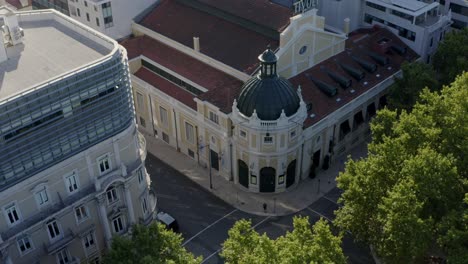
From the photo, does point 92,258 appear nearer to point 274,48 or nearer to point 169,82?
point 169,82

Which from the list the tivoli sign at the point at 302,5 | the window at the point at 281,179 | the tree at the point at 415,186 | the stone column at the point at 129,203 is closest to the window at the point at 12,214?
the stone column at the point at 129,203

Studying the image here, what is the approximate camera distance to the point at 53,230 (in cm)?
6094

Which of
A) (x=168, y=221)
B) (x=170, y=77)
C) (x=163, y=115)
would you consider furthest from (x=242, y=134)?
(x=170, y=77)

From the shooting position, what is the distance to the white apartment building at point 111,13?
3844 inches

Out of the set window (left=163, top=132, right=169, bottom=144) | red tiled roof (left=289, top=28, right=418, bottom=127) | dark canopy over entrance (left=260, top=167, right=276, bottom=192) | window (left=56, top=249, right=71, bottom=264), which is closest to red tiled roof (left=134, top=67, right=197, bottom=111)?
window (left=163, top=132, right=169, bottom=144)

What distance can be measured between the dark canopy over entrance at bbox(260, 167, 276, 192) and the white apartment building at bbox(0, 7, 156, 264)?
69.9 feet

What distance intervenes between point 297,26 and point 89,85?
38764 millimetres

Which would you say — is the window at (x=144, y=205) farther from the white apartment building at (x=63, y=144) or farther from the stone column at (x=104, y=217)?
the stone column at (x=104, y=217)

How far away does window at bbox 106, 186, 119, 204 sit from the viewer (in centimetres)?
6444

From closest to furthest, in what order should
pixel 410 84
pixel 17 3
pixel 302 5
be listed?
pixel 302 5 < pixel 410 84 < pixel 17 3

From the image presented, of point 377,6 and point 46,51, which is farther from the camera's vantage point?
point 377,6

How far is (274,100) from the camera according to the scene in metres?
76.8

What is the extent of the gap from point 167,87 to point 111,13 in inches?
764

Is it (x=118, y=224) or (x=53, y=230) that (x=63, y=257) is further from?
(x=118, y=224)
